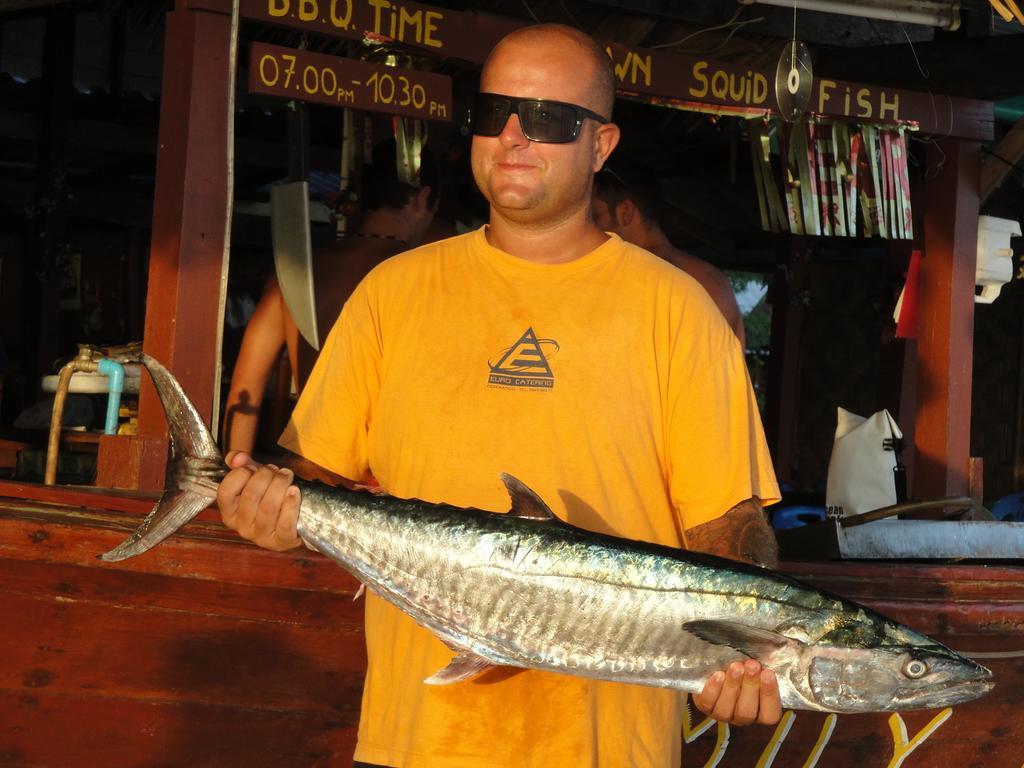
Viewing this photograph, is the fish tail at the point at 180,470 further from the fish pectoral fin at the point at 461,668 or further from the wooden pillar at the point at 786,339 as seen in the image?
the wooden pillar at the point at 786,339

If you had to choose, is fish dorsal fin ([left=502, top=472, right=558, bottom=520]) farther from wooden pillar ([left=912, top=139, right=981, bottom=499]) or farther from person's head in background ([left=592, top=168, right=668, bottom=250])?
wooden pillar ([left=912, top=139, right=981, bottom=499])

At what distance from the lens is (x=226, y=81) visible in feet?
16.7

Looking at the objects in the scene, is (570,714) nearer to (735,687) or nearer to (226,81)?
(735,687)

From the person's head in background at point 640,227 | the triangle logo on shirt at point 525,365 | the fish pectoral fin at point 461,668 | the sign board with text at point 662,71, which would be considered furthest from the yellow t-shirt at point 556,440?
the person's head in background at point 640,227

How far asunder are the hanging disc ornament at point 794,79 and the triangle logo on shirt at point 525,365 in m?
3.42

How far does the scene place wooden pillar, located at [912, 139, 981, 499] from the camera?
23.3 feet

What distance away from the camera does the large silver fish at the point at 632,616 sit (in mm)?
2787

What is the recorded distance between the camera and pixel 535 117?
126 inches

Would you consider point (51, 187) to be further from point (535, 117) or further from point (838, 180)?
point (535, 117)

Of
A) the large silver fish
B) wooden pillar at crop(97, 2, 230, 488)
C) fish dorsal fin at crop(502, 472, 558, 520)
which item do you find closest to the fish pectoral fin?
the large silver fish

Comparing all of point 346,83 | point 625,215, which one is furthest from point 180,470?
point 625,215

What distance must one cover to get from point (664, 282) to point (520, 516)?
69cm

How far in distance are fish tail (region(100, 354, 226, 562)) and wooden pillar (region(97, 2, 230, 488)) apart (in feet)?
6.81

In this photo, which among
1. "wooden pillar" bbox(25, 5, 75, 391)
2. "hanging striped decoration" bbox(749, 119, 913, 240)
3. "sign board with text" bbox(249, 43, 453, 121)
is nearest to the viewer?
"sign board with text" bbox(249, 43, 453, 121)
